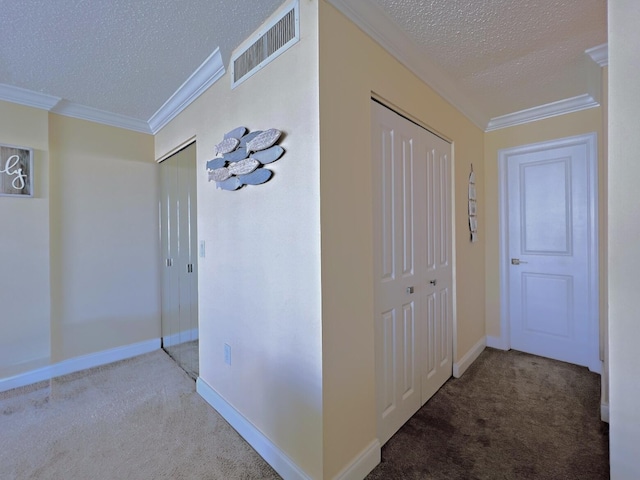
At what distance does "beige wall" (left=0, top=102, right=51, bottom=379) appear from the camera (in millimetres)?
2238

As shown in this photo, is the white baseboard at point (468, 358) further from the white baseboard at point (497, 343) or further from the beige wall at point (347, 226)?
the beige wall at point (347, 226)

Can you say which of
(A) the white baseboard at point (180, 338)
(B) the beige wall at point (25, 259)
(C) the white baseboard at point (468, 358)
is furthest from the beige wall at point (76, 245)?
(C) the white baseboard at point (468, 358)

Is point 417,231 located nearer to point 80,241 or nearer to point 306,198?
point 306,198

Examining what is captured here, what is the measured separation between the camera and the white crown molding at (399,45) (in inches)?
52.7

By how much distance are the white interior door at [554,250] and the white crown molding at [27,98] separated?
4210 millimetres

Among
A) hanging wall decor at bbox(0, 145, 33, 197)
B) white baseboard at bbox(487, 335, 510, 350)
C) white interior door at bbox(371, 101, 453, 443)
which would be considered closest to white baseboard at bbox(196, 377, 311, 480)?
white interior door at bbox(371, 101, 453, 443)

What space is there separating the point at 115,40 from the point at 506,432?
3.30 metres

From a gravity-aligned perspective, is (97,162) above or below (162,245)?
above

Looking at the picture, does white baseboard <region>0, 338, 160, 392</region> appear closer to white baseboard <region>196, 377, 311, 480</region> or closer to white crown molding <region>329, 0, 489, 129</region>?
white baseboard <region>196, 377, 311, 480</region>

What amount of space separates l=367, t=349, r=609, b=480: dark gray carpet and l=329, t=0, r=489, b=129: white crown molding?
225 cm

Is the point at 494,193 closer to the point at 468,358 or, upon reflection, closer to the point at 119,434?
the point at 468,358

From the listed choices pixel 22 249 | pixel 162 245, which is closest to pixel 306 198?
pixel 162 245

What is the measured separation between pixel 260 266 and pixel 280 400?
700 millimetres

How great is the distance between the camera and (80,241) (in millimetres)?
2615
